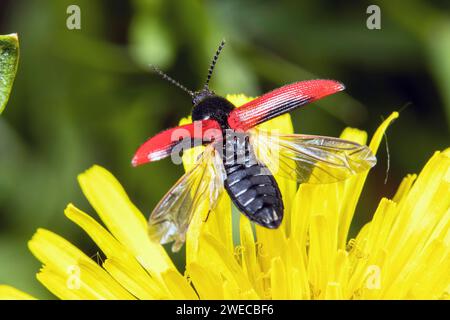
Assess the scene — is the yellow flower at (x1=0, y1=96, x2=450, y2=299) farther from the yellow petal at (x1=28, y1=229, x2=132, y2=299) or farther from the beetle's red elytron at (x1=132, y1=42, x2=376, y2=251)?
the beetle's red elytron at (x1=132, y1=42, x2=376, y2=251)

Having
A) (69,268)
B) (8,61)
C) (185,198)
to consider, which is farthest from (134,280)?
(8,61)

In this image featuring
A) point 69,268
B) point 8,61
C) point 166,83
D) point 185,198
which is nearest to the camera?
point 8,61

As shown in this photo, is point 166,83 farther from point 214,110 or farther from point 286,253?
point 286,253

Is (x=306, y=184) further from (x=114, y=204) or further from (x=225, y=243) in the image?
(x=114, y=204)

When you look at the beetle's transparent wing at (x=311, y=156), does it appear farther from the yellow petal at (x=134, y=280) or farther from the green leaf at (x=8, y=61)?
the green leaf at (x=8, y=61)

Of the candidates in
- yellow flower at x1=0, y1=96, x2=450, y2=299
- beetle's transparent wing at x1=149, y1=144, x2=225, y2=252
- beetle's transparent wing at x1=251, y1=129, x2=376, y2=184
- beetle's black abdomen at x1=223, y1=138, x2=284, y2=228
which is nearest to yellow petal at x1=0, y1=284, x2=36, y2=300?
yellow flower at x1=0, y1=96, x2=450, y2=299

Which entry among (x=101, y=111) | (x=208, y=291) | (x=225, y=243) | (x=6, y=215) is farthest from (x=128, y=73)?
(x=208, y=291)
